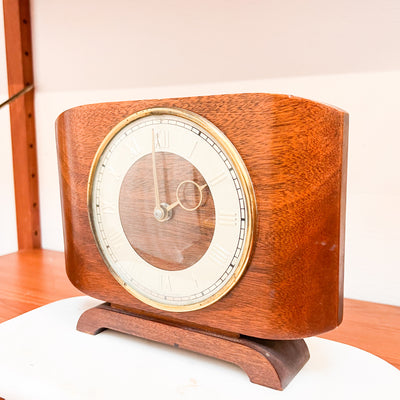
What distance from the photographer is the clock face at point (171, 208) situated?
51 centimetres

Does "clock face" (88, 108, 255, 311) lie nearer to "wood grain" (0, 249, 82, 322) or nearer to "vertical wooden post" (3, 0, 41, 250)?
"wood grain" (0, 249, 82, 322)

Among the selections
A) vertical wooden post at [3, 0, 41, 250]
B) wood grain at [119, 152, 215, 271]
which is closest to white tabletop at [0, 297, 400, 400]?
wood grain at [119, 152, 215, 271]

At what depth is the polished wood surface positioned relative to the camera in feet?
1.54

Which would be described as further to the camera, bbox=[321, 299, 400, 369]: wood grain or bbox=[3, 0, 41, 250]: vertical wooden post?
bbox=[3, 0, 41, 250]: vertical wooden post

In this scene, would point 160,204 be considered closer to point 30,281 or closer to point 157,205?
point 157,205

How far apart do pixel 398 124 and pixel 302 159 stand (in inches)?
17.2

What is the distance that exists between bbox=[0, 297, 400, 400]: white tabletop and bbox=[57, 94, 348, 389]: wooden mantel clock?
23 millimetres

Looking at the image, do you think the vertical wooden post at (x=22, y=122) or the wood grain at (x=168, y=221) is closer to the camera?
the wood grain at (x=168, y=221)

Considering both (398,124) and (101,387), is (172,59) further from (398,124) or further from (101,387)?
(101,387)

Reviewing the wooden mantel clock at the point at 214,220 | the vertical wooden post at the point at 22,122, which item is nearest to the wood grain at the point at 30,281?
the vertical wooden post at the point at 22,122

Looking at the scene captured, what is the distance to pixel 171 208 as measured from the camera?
0.56 m

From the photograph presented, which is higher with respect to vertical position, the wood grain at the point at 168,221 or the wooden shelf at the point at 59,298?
the wood grain at the point at 168,221

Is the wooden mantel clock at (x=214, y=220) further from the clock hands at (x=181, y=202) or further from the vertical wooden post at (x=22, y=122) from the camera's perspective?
the vertical wooden post at (x=22, y=122)

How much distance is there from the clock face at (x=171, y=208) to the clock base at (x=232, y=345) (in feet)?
0.13
